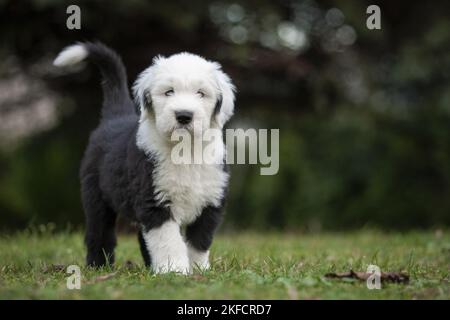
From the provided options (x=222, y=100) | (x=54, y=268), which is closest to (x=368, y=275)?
(x=222, y=100)

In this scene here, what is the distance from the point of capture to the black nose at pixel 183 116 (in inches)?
176

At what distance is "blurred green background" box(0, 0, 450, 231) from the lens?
10023mm

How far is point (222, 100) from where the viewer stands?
4863mm

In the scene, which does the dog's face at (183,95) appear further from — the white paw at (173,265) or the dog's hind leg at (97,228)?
the dog's hind leg at (97,228)

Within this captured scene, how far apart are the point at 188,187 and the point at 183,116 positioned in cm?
52

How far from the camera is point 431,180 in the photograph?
1059cm

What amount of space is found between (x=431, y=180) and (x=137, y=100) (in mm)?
6676

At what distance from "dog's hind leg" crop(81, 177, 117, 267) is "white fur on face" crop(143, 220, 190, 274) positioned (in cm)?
90

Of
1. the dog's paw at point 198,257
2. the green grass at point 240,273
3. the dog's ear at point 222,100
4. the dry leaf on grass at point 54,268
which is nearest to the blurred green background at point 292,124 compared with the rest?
the green grass at point 240,273

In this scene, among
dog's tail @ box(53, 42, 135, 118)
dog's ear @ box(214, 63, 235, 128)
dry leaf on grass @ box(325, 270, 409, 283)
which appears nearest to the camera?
dry leaf on grass @ box(325, 270, 409, 283)

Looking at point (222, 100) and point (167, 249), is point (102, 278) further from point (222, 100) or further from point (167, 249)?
point (222, 100)

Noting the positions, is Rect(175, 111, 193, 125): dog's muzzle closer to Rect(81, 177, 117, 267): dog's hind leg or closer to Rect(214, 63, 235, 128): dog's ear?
Rect(214, 63, 235, 128): dog's ear

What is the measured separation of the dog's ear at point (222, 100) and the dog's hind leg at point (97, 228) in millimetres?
1207

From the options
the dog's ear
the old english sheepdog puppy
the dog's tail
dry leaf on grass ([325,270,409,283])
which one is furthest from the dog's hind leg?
dry leaf on grass ([325,270,409,283])
